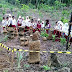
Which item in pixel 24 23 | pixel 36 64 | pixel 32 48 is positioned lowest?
pixel 36 64

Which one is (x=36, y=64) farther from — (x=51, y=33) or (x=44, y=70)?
(x=51, y=33)

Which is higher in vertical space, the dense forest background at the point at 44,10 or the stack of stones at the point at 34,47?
the dense forest background at the point at 44,10

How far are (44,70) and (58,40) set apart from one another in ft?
13.8

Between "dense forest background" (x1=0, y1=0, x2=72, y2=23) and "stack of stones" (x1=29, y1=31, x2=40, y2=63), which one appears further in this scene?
"dense forest background" (x1=0, y1=0, x2=72, y2=23)

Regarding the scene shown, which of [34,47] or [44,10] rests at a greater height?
[44,10]

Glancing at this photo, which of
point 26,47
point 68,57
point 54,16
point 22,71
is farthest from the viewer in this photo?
point 54,16

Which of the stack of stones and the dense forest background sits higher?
the dense forest background

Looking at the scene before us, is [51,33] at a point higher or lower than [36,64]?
higher

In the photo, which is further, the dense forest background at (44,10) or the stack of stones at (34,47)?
the dense forest background at (44,10)

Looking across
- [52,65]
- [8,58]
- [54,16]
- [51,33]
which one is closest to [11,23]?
[51,33]

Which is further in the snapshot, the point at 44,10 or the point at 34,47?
the point at 44,10

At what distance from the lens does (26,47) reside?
680cm

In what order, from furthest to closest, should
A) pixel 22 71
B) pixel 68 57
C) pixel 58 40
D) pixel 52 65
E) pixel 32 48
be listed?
pixel 58 40 → pixel 68 57 → pixel 32 48 → pixel 52 65 → pixel 22 71

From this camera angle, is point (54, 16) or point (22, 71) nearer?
point (22, 71)
